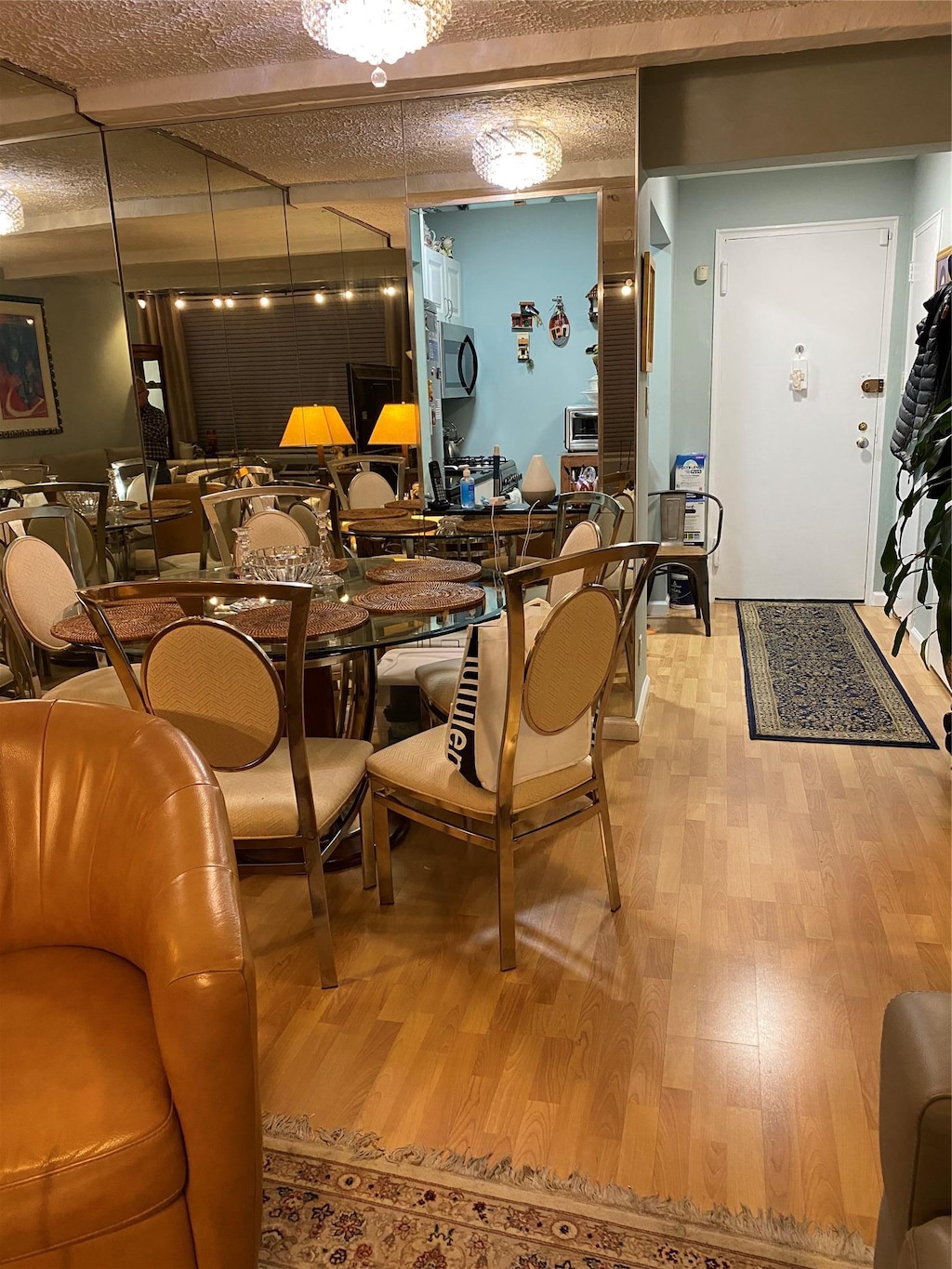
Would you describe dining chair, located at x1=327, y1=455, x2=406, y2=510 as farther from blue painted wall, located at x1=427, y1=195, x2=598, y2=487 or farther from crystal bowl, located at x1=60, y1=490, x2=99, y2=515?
crystal bowl, located at x1=60, y1=490, x2=99, y2=515

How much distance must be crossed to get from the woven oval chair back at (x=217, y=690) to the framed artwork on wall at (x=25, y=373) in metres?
2.37

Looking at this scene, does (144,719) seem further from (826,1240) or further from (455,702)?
(826,1240)

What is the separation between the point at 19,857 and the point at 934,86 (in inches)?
138

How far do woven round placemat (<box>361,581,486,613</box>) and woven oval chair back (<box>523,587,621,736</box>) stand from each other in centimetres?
42

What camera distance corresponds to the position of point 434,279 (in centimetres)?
365

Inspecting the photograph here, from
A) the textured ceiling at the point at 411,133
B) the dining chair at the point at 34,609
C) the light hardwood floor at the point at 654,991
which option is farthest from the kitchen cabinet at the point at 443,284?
the light hardwood floor at the point at 654,991

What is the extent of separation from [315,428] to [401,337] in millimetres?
576

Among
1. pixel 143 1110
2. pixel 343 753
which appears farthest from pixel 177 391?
pixel 143 1110

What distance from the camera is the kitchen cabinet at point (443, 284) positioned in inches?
142

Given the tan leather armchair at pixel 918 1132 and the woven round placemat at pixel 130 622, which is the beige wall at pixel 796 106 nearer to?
the woven round placemat at pixel 130 622

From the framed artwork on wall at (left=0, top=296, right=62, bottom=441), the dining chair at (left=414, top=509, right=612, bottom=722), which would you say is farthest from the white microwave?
the framed artwork on wall at (left=0, top=296, right=62, bottom=441)

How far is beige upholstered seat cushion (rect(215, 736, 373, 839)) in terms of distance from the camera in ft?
6.55

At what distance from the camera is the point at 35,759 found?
5.06 ft

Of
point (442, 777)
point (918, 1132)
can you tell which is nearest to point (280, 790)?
point (442, 777)
